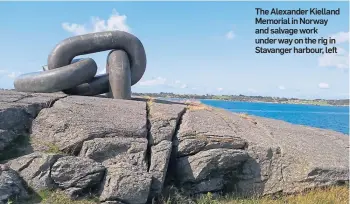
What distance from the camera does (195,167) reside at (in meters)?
9.69

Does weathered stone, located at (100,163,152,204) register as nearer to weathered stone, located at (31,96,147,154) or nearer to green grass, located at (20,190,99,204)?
green grass, located at (20,190,99,204)

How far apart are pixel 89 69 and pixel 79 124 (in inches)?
122

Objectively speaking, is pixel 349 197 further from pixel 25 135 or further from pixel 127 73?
pixel 25 135

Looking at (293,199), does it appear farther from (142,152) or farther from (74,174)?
(74,174)

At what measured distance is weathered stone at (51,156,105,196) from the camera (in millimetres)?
8273

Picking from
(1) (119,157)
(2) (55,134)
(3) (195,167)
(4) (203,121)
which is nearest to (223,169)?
(3) (195,167)

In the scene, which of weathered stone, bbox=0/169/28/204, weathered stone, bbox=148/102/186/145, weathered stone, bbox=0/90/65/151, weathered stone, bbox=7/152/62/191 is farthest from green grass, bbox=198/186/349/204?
weathered stone, bbox=0/90/65/151

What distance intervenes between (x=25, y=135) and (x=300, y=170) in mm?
6461

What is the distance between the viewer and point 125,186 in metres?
8.35

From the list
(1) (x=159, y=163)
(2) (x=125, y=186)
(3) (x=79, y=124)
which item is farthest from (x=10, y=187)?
(1) (x=159, y=163)

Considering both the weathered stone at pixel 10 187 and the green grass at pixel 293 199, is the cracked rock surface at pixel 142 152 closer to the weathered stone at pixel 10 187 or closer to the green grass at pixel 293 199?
the weathered stone at pixel 10 187

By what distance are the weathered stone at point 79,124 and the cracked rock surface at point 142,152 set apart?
2cm

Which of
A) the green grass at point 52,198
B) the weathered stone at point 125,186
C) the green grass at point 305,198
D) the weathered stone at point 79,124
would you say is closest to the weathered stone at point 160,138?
the weathered stone at point 79,124

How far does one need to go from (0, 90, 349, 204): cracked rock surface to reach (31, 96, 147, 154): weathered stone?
2cm
